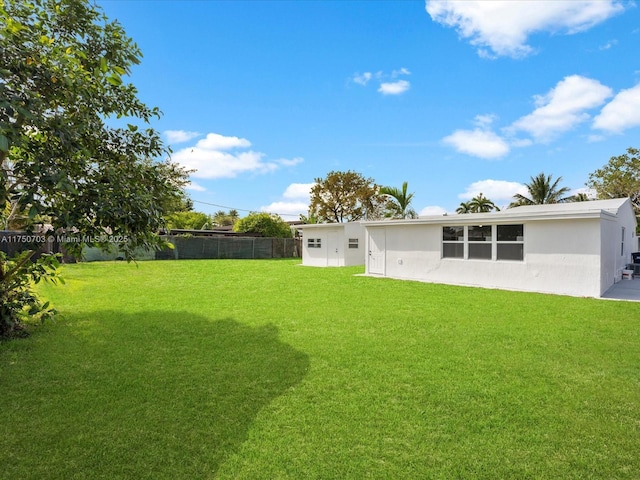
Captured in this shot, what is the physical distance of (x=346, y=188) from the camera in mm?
34625

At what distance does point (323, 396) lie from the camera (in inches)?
138

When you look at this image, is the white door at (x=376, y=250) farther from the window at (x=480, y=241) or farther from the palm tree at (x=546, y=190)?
the palm tree at (x=546, y=190)

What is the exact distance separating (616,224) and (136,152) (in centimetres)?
1394

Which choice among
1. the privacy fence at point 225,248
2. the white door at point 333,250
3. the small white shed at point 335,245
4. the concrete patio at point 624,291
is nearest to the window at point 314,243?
the small white shed at point 335,245

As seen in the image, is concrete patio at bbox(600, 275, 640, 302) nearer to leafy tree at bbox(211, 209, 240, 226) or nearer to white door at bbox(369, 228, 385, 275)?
white door at bbox(369, 228, 385, 275)

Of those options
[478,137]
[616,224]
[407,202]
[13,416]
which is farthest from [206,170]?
[13,416]

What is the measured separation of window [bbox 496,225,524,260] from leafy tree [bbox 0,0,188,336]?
390 inches

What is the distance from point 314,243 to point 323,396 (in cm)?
1752

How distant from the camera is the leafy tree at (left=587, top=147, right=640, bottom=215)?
26.0 metres

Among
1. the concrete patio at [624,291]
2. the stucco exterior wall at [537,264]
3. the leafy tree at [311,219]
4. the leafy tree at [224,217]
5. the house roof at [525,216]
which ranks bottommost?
the concrete patio at [624,291]

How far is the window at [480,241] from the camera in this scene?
11.3m

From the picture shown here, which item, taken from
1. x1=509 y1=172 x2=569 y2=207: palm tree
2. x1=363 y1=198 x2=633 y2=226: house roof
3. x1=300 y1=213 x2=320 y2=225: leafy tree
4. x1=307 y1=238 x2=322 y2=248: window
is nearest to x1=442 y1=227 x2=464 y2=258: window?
x1=363 y1=198 x2=633 y2=226: house roof

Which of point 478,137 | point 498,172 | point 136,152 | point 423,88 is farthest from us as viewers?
point 498,172

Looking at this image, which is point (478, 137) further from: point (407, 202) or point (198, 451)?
point (198, 451)
